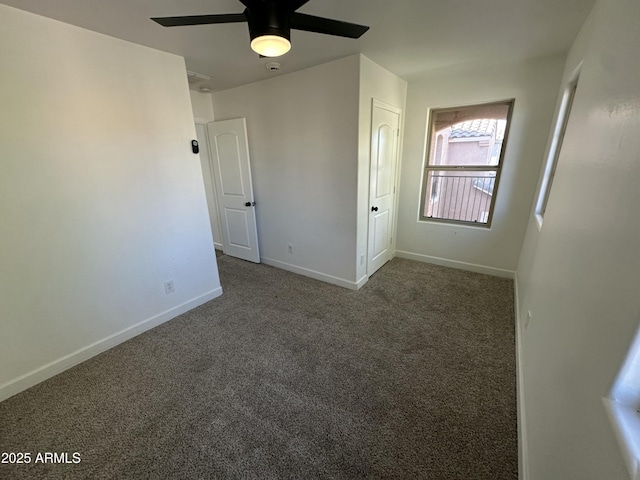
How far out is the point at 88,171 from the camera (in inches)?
76.6

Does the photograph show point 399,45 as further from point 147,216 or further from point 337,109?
point 147,216

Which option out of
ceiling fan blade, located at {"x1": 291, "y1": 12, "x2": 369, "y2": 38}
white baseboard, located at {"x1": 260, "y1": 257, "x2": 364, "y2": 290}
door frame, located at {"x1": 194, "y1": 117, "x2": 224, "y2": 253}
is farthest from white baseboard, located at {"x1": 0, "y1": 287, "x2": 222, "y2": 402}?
ceiling fan blade, located at {"x1": 291, "y1": 12, "x2": 369, "y2": 38}

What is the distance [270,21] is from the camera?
1199mm

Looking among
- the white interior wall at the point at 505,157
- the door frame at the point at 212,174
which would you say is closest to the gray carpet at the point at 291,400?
the white interior wall at the point at 505,157

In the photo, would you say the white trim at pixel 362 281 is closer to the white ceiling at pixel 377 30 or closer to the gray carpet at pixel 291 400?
the gray carpet at pixel 291 400

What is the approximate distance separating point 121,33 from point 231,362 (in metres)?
2.64

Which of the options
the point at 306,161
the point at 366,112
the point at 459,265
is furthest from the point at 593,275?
the point at 459,265

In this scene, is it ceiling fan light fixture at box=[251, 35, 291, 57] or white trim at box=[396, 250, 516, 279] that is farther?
white trim at box=[396, 250, 516, 279]

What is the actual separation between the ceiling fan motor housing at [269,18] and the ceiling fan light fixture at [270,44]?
0.05ft

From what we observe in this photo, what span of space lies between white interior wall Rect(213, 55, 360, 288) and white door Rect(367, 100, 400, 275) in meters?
0.36

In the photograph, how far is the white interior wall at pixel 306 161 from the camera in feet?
8.68

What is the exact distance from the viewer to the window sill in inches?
20.2

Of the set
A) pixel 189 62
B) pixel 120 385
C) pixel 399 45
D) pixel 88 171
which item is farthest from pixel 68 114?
pixel 399 45

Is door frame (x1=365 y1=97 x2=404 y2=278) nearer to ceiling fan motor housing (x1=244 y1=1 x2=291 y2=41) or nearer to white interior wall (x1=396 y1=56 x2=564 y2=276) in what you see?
white interior wall (x1=396 y1=56 x2=564 y2=276)
